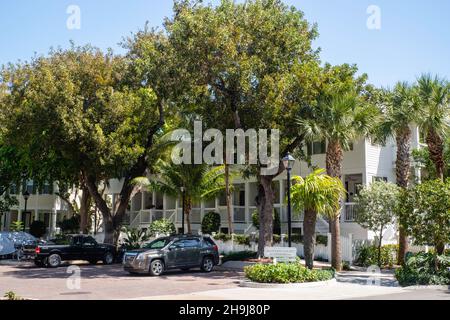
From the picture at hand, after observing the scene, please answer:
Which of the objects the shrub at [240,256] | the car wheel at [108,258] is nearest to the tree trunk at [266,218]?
the shrub at [240,256]

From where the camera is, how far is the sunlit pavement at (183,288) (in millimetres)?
14469

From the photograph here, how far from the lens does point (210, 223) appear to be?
112 ft

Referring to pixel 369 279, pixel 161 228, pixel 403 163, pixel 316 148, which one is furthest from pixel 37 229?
pixel 369 279

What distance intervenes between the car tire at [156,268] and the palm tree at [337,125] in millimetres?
7316

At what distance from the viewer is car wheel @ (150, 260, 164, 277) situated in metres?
20.8

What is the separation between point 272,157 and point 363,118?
437cm

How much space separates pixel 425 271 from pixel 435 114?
7.78 meters

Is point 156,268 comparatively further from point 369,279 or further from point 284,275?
point 369,279

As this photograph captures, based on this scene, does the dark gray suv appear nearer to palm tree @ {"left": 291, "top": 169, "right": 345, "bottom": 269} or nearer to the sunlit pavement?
the sunlit pavement

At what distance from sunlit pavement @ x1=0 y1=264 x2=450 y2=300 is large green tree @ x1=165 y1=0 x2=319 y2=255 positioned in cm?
572

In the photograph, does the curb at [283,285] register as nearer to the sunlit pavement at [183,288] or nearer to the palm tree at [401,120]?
the sunlit pavement at [183,288]
